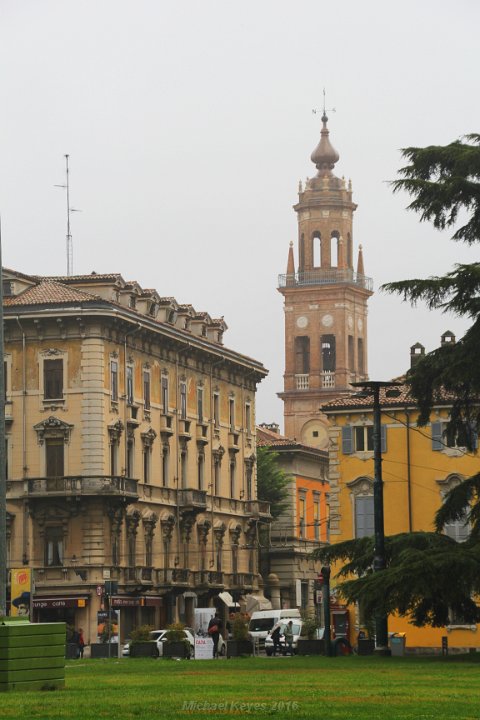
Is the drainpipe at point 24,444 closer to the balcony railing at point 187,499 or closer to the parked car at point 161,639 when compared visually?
the parked car at point 161,639

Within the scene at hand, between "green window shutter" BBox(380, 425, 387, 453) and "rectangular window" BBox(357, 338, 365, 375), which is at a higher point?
"rectangular window" BBox(357, 338, 365, 375)

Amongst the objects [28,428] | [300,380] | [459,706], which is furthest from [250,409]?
[459,706]

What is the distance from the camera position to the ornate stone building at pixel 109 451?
7444 centimetres

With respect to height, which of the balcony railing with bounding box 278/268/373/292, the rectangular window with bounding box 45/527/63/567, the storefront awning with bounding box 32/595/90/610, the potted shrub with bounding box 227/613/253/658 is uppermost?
the balcony railing with bounding box 278/268/373/292

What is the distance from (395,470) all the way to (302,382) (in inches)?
2883

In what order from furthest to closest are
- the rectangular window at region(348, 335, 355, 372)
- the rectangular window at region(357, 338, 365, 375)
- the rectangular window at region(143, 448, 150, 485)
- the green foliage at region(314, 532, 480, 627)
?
the rectangular window at region(357, 338, 365, 375) → the rectangular window at region(348, 335, 355, 372) → the rectangular window at region(143, 448, 150, 485) → the green foliage at region(314, 532, 480, 627)

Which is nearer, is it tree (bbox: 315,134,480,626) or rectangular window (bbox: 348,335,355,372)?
tree (bbox: 315,134,480,626)

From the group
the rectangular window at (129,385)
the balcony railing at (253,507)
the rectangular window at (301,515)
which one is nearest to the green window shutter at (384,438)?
the rectangular window at (129,385)

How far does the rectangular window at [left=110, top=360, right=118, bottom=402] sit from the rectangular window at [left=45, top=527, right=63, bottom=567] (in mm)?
6306

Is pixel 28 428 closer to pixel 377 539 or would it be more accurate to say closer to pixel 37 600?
pixel 37 600

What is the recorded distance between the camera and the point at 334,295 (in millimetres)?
144375

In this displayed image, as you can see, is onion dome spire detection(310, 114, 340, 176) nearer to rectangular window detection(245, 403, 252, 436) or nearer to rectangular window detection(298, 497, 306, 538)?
rectangular window detection(298, 497, 306, 538)

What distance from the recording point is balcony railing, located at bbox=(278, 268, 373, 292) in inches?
5699

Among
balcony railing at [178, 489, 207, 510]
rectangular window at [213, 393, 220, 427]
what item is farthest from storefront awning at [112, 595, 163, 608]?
rectangular window at [213, 393, 220, 427]
